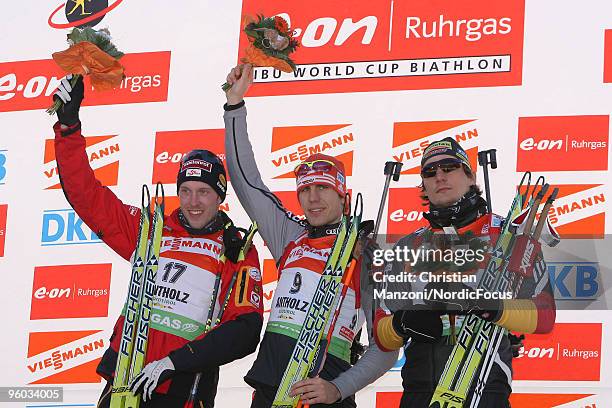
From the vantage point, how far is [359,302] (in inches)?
133

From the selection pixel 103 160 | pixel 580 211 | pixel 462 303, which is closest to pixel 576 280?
pixel 580 211

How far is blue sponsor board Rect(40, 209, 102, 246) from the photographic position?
509cm

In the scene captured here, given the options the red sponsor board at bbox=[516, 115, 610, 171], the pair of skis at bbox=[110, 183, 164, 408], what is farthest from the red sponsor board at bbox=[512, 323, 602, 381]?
the pair of skis at bbox=[110, 183, 164, 408]

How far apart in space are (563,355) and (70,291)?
2347 mm

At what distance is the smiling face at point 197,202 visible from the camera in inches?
137

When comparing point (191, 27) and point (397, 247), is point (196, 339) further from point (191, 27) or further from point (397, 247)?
point (191, 27)

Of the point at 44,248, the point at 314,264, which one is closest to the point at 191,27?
the point at 44,248

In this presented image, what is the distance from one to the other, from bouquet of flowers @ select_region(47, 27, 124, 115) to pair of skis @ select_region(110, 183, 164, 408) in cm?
48

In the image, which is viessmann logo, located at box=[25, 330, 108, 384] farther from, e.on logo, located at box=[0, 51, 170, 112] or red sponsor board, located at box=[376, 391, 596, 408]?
red sponsor board, located at box=[376, 391, 596, 408]

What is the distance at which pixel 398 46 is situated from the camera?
191 inches

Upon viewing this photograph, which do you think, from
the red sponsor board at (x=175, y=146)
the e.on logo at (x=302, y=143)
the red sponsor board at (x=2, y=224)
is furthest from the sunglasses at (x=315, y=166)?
the red sponsor board at (x=2, y=224)

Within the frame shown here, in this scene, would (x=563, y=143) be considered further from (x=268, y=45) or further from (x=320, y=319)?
(x=320, y=319)

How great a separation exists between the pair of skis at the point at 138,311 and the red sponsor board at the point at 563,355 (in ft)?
5.88

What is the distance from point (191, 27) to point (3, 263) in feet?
4.90
